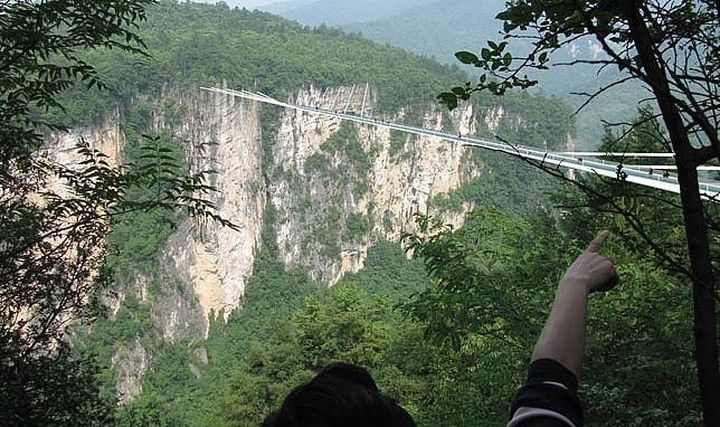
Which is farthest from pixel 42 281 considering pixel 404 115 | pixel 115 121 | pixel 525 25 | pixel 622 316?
pixel 404 115

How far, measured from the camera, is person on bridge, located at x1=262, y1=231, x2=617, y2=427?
1.56 feet

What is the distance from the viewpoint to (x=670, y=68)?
0.79 m

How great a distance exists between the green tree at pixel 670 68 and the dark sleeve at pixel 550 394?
0.21 m

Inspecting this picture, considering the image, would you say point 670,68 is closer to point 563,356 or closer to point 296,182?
point 563,356

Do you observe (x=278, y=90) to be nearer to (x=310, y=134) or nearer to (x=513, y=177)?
(x=310, y=134)

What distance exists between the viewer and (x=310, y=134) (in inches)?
1378

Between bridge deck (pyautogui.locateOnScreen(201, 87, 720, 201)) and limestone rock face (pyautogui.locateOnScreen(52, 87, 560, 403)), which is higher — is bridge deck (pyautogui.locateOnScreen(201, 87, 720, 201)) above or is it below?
above

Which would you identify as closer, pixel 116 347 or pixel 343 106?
pixel 116 347

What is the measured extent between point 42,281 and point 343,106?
34812mm

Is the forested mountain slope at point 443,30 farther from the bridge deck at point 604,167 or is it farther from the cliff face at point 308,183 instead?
the bridge deck at point 604,167

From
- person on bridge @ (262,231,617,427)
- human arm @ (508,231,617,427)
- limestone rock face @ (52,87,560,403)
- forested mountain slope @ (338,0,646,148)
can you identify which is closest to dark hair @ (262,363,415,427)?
person on bridge @ (262,231,617,427)

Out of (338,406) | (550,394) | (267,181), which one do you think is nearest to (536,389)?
(550,394)

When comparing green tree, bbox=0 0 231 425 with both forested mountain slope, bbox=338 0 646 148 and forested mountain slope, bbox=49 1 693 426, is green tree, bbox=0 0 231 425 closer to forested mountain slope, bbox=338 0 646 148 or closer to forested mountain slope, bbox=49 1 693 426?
forested mountain slope, bbox=49 1 693 426

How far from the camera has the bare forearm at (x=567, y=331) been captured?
0.59 metres
